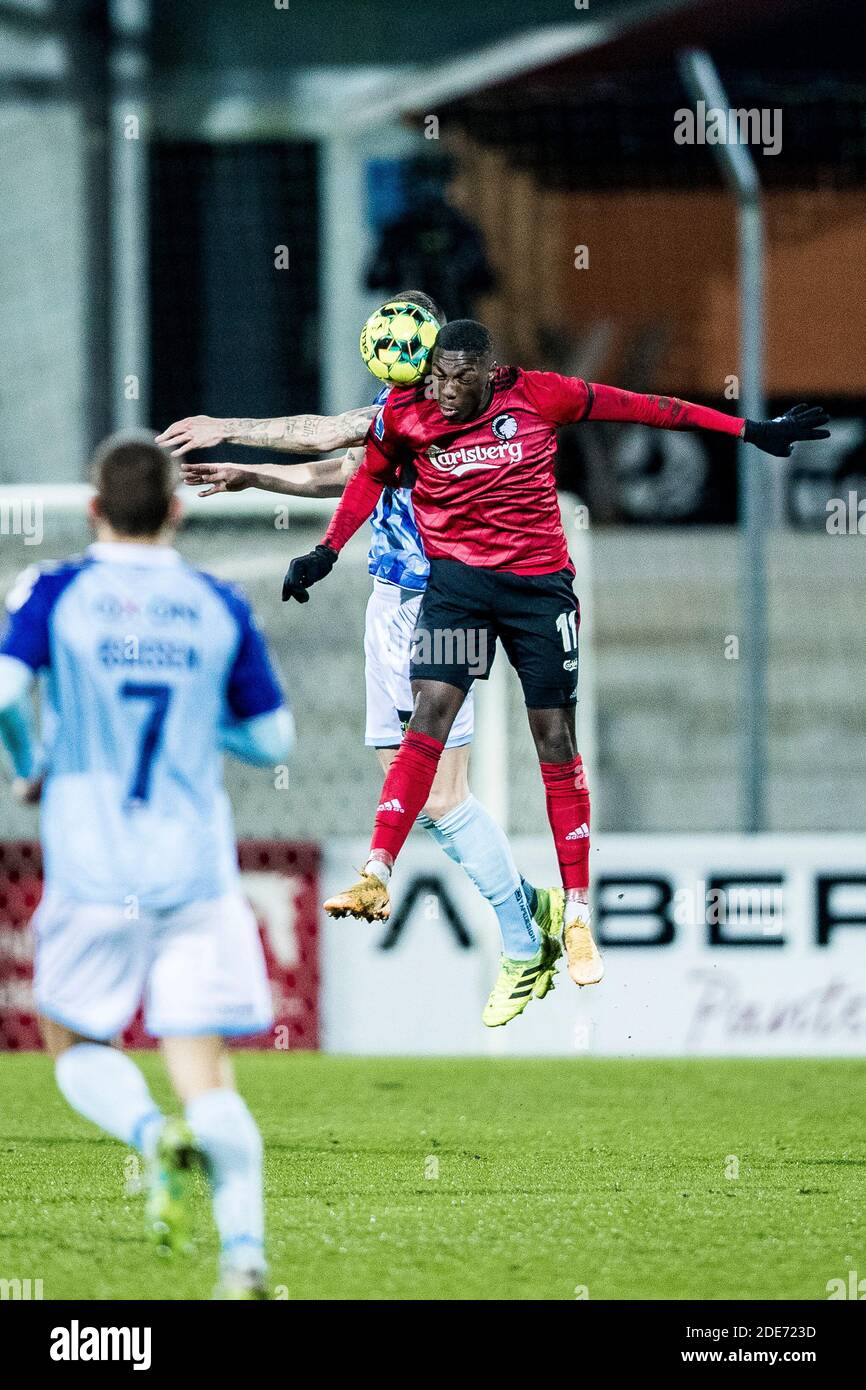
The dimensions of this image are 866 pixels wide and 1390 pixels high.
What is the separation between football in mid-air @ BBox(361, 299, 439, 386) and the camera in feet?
23.2

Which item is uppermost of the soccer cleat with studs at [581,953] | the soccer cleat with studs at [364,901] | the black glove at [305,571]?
the black glove at [305,571]

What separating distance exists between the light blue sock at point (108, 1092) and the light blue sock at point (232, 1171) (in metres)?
0.14

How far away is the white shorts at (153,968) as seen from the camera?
16.2 ft

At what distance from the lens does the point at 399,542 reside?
25.3 ft

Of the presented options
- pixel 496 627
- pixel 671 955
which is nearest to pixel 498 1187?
pixel 496 627

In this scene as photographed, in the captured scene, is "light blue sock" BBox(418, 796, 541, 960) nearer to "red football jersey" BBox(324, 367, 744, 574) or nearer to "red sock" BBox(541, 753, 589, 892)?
"red sock" BBox(541, 753, 589, 892)

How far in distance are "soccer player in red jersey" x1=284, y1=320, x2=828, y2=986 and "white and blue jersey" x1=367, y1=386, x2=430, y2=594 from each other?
0.28 meters

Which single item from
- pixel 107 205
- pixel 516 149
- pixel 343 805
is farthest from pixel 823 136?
pixel 343 805

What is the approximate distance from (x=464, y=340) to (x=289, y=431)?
2.49 ft

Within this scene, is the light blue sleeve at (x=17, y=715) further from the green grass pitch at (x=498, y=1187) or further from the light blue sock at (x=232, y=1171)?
the green grass pitch at (x=498, y=1187)

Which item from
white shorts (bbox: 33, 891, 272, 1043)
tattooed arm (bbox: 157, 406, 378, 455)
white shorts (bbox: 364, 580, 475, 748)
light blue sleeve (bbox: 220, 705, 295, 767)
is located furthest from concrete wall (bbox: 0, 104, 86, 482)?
white shorts (bbox: 33, 891, 272, 1043)

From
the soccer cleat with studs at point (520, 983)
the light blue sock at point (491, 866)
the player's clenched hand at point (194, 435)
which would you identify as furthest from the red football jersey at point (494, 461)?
the soccer cleat with studs at point (520, 983)
